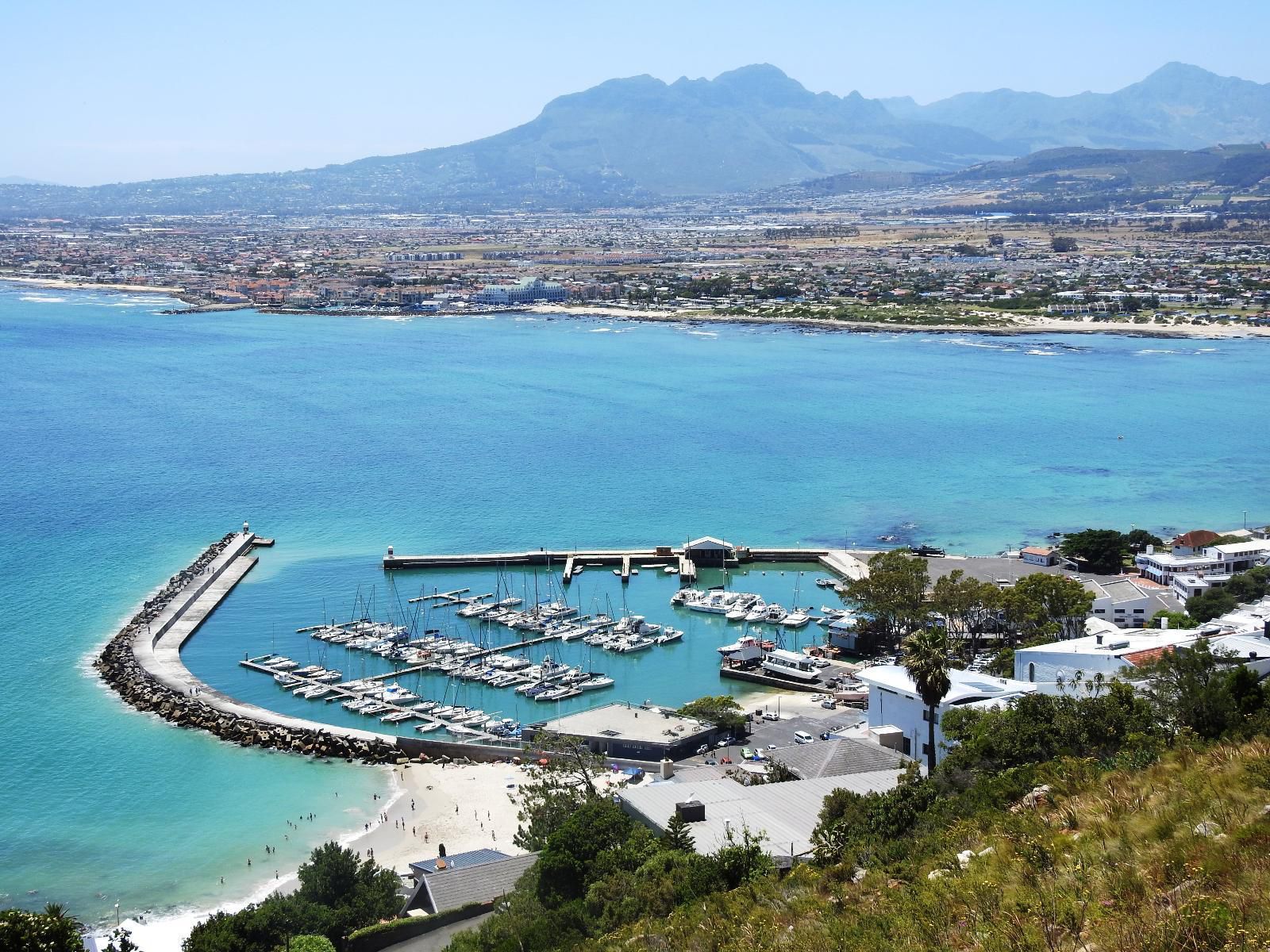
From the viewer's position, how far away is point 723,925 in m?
7.39

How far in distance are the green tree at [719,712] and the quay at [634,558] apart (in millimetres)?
7701

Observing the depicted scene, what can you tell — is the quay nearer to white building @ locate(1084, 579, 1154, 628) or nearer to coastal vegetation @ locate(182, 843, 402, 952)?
white building @ locate(1084, 579, 1154, 628)

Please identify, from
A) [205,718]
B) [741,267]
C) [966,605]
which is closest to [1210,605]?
[966,605]

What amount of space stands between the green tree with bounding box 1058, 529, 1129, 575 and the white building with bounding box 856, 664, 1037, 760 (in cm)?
829

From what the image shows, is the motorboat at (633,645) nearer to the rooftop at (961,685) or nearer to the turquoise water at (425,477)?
the turquoise water at (425,477)

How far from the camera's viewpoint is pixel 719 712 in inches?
619

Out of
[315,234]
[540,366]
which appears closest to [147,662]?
[540,366]

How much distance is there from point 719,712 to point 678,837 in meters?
5.58

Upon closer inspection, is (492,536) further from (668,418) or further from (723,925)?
(723,925)

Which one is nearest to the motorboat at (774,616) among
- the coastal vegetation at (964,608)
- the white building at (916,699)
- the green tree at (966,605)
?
the coastal vegetation at (964,608)

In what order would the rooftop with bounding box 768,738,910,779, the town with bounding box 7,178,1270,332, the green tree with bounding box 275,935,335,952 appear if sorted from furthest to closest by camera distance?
the town with bounding box 7,178,1270,332 → the rooftop with bounding box 768,738,910,779 → the green tree with bounding box 275,935,335,952

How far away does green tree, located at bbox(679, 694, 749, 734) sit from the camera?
51.2ft

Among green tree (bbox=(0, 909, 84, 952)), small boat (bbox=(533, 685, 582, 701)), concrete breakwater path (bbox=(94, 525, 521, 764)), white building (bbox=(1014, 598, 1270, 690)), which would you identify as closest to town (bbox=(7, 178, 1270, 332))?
concrete breakwater path (bbox=(94, 525, 521, 764))

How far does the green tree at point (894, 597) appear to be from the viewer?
63.7 feet
